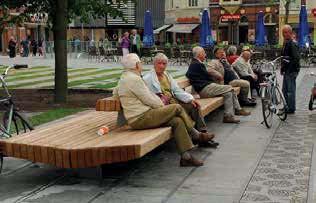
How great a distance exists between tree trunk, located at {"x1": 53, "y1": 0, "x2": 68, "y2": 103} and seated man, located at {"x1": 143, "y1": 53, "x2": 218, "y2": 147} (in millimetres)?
6129

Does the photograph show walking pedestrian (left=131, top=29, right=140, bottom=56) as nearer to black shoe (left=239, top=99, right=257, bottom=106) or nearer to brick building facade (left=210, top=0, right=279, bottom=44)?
black shoe (left=239, top=99, right=257, bottom=106)

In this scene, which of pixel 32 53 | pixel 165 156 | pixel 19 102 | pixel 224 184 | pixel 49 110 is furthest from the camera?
pixel 32 53

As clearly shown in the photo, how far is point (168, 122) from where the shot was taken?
7648 mm

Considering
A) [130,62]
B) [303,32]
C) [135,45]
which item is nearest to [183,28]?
[135,45]

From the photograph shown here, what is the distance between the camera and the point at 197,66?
1085cm

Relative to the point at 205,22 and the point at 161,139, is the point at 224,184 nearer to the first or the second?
the point at 161,139

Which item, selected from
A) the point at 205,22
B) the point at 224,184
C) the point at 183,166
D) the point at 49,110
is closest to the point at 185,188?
the point at 224,184

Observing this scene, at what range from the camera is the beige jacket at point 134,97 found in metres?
7.56

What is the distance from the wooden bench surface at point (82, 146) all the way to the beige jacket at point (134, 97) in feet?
0.81

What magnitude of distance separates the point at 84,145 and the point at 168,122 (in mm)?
1268

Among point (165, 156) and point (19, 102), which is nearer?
point (165, 156)

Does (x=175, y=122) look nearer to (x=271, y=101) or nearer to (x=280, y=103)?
(x=271, y=101)

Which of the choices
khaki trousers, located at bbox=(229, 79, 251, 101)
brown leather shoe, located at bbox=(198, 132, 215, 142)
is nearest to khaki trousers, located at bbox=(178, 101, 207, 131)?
brown leather shoe, located at bbox=(198, 132, 215, 142)

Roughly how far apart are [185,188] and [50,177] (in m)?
1.69
